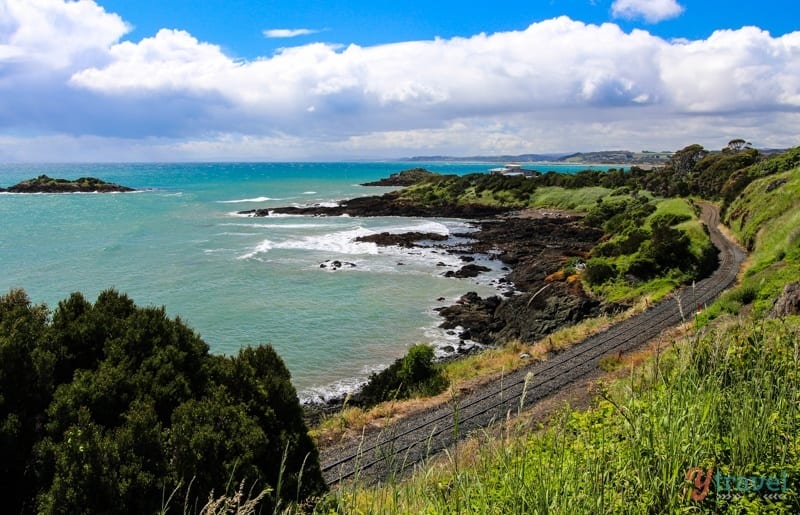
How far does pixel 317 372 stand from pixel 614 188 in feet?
252

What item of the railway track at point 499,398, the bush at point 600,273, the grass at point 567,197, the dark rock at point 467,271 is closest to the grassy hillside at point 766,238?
the railway track at point 499,398

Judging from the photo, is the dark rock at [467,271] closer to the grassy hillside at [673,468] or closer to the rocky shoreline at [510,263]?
the rocky shoreline at [510,263]

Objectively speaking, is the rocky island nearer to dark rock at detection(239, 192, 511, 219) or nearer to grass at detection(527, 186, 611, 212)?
dark rock at detection(239, 192, 511, 219)

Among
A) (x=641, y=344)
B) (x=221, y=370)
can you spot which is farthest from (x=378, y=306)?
(x=221, y=370)

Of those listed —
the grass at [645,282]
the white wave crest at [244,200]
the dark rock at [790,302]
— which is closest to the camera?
the dark rock at [790,302]

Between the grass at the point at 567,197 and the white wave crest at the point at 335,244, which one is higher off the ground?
the grass at the point at 567,197

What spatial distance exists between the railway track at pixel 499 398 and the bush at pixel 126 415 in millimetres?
1686

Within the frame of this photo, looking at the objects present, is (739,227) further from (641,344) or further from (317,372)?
(317,372)

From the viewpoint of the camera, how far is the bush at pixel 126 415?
20.6 feet

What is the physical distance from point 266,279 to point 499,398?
2869 centimetres

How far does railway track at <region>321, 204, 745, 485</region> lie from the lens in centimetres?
1202

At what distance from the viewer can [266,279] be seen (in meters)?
40.6

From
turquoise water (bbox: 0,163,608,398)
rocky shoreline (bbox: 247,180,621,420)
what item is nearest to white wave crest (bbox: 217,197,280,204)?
rocky shoreline (bbox: 247,180,621,420)

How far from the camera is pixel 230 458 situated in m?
7.15
